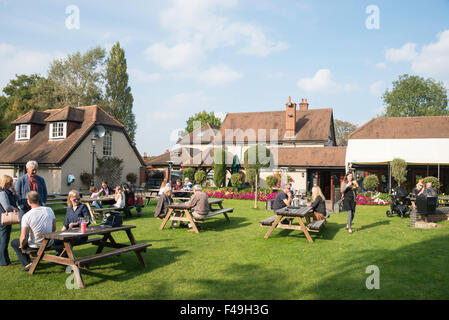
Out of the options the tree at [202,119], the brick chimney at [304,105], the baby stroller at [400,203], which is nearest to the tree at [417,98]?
the brick chimney at [304,105]

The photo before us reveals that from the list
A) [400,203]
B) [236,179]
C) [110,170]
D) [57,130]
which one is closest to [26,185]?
[400,203]

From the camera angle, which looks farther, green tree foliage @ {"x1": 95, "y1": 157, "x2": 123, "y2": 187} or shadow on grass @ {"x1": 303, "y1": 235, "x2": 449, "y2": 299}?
green tree foliage @ {"x1": 95, "y1": 157, "x2": 123, "y2": 187}

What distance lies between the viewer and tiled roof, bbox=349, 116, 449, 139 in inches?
992

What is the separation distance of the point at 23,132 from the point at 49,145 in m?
4.04

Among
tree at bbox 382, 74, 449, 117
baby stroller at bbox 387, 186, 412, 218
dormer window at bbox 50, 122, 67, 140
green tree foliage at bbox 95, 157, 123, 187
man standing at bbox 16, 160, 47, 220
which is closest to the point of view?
man standing at bbox 16, 160, 47, 220

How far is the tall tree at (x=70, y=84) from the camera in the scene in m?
36.9

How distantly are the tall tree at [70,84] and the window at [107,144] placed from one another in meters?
14.4

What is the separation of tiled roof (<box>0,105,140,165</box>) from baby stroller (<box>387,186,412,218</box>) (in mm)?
20234

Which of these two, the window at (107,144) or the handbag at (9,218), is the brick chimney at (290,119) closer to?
the window at (107,144)

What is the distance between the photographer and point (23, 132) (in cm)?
2616

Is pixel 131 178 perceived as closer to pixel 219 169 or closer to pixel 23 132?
pixel 219 169

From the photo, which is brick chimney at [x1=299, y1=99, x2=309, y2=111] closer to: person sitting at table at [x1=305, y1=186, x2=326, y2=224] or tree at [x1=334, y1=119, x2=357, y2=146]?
tree at [x1=334, y1=119, x2=357, y2=146]

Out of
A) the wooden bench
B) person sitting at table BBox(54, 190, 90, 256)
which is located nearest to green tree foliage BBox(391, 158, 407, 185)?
the wooden bench
